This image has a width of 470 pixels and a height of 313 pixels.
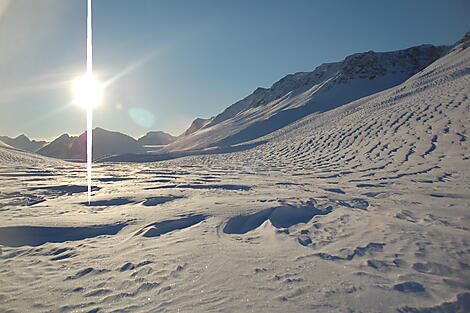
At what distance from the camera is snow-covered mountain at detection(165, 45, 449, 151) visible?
109ft

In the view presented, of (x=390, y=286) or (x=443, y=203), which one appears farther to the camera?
(x=443, y=203)

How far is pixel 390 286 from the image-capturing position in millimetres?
2082

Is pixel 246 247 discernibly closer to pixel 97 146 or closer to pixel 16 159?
pixel 16 159

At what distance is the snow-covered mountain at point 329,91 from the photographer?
109 ft

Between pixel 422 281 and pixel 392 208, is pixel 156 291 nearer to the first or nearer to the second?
pixel 422 281

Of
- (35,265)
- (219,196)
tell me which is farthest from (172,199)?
(35,265)

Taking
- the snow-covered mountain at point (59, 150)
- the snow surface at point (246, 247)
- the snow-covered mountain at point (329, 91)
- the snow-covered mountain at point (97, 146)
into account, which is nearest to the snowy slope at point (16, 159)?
the snow surface at point (246, 247)

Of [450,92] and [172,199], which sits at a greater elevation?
[450,92]

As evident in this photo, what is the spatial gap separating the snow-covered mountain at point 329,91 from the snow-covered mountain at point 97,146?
54.0ft

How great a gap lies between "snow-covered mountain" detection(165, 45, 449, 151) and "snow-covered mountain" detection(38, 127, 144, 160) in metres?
16.5

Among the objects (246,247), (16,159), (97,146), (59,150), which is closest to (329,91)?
(16,159)

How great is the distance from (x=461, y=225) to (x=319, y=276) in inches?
95.2

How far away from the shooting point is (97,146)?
53.7m

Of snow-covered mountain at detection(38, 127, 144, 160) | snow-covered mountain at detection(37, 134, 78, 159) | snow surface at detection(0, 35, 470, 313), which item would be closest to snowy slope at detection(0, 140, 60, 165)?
snow surface at detection(0, 35, 470, 313)
